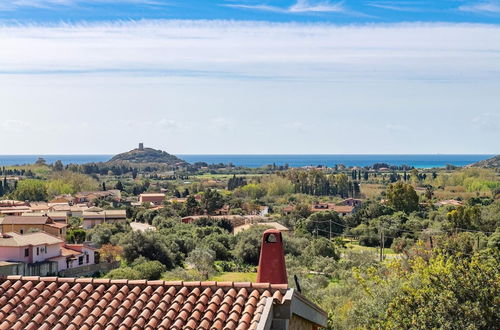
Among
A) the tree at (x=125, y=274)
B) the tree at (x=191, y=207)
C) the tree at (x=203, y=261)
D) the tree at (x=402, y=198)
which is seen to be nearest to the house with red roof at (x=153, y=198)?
the tree at (x=191, y=207)

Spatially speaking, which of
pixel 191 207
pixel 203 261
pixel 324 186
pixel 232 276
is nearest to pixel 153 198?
pixel 191 207

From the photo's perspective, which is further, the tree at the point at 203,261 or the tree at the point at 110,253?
the tree at the point at 110,253

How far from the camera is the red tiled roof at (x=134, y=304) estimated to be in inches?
295

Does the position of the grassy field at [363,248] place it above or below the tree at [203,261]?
below

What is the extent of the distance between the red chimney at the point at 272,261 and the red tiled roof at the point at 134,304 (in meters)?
1.48

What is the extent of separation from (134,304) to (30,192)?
10688 cm

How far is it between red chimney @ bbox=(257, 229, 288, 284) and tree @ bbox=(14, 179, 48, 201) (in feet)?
340

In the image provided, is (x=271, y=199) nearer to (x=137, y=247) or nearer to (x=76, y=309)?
(x=137, y=247)

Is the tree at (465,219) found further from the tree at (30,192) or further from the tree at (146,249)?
the tree at (30,192)

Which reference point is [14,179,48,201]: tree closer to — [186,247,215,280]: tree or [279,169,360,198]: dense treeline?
[279,169,360,198]: dense treeline

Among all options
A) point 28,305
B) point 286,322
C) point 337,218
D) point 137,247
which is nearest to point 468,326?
point 286,322

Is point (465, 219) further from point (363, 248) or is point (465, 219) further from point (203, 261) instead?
point (203, 261)

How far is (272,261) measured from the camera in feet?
30.9

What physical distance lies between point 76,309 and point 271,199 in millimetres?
115378
